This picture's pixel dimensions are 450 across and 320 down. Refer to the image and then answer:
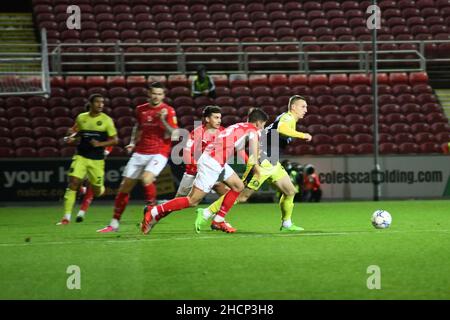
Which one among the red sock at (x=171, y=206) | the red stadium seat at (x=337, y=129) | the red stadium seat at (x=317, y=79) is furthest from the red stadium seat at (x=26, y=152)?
the red sock at (x=171, y=206)

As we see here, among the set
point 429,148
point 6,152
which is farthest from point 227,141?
point 429,148

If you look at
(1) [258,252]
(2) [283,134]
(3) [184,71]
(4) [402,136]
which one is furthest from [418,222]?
(3) [184,71]

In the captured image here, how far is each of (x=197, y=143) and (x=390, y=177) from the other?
10.4 metres

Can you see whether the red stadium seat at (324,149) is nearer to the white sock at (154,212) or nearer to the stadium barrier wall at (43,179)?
the stadium barrier wall at (43,179)

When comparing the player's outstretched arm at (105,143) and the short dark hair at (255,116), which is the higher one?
the short dark hair at (255,116)

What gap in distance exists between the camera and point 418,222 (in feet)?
50.8

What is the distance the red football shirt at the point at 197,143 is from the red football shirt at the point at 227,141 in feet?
1.26

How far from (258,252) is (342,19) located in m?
20.1

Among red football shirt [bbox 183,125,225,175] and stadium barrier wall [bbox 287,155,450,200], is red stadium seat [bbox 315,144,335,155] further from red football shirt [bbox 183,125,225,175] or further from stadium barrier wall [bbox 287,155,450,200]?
red football shirt [bbox 183,125,225,175]

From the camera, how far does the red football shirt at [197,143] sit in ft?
46.5

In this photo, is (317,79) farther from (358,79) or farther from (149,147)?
(149,147)

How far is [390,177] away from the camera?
941 inches

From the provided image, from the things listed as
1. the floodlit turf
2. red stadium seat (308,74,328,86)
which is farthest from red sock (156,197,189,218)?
red stadium seat (308,74,328,86)
